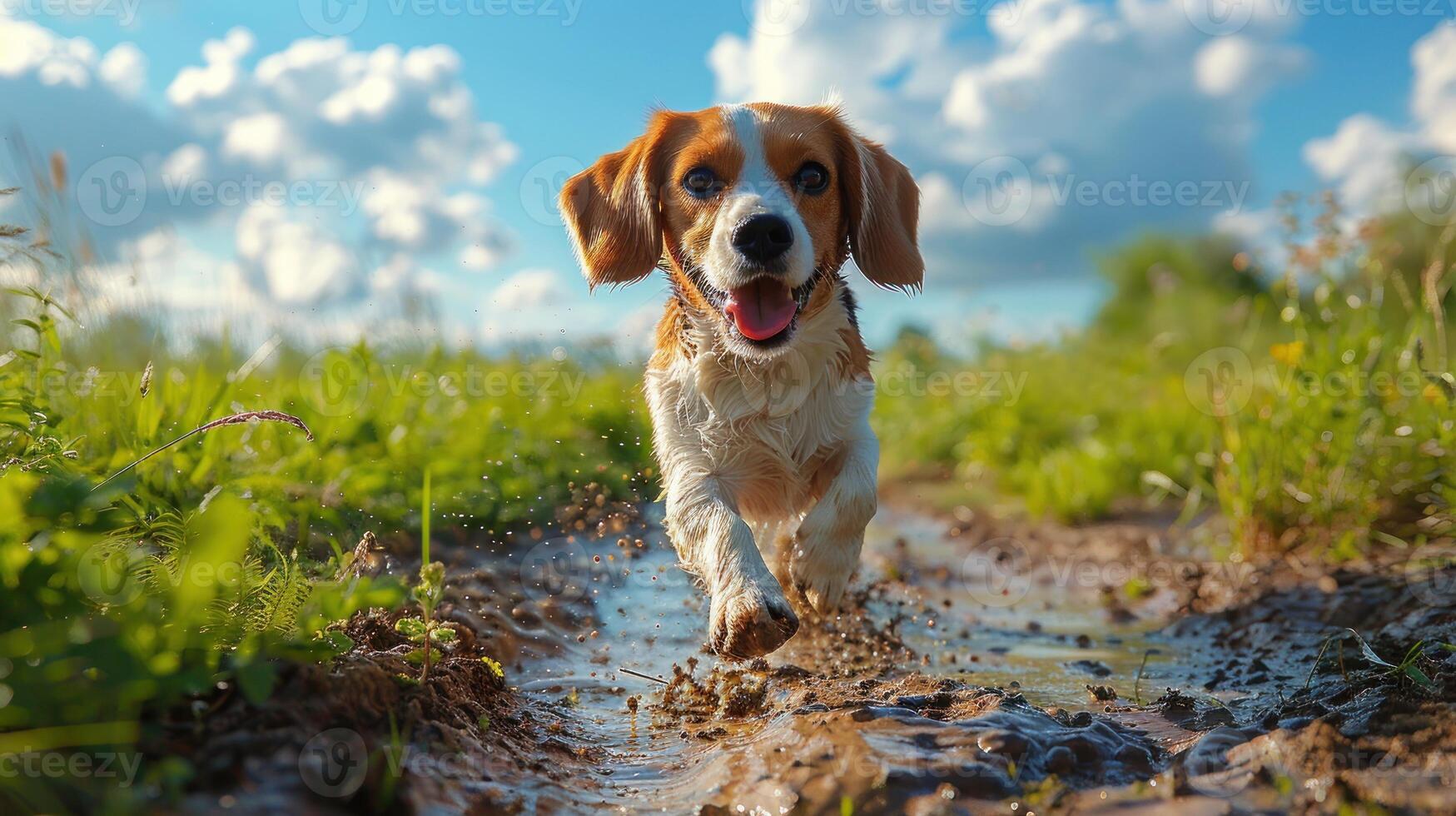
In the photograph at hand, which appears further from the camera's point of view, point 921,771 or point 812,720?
point 812,720

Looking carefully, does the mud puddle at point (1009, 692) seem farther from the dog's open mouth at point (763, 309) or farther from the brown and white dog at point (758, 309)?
the dog's open mouth at point (763, 309)

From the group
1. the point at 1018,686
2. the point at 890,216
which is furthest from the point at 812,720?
the point at 890,216

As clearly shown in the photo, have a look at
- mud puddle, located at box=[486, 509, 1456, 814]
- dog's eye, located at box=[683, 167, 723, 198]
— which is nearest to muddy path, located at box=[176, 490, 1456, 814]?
mud puddle, located at box=[486, 509, 1456, 814]

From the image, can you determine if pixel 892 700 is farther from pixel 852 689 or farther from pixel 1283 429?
pixel 1283 429

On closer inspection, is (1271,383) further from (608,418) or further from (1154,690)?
(608,418)

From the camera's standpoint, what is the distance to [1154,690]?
2838 millimetres

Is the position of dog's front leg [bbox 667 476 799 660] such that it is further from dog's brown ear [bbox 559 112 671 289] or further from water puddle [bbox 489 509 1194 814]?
dog's brown ear [bbox 559 112 671 289]

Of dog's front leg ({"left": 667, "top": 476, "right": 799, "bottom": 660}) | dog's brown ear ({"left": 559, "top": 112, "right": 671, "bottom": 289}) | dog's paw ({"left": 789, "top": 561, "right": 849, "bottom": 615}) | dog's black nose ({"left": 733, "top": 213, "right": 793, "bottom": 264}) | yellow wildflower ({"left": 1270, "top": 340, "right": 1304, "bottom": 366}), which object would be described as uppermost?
dog's brown ear ({"left": 559, "top": 112, "right": 671, "bottom": 289})

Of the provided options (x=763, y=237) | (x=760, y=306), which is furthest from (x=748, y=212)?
(x=760, y=306)

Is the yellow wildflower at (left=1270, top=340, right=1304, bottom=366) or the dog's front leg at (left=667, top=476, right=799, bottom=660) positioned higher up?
the yellow wildflower at (left=1270, top=340, right=1304, bottom=366)

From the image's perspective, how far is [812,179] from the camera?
122 inches

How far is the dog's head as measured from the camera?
282cm

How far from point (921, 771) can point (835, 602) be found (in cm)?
121

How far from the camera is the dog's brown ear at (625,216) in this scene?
3.32 m
